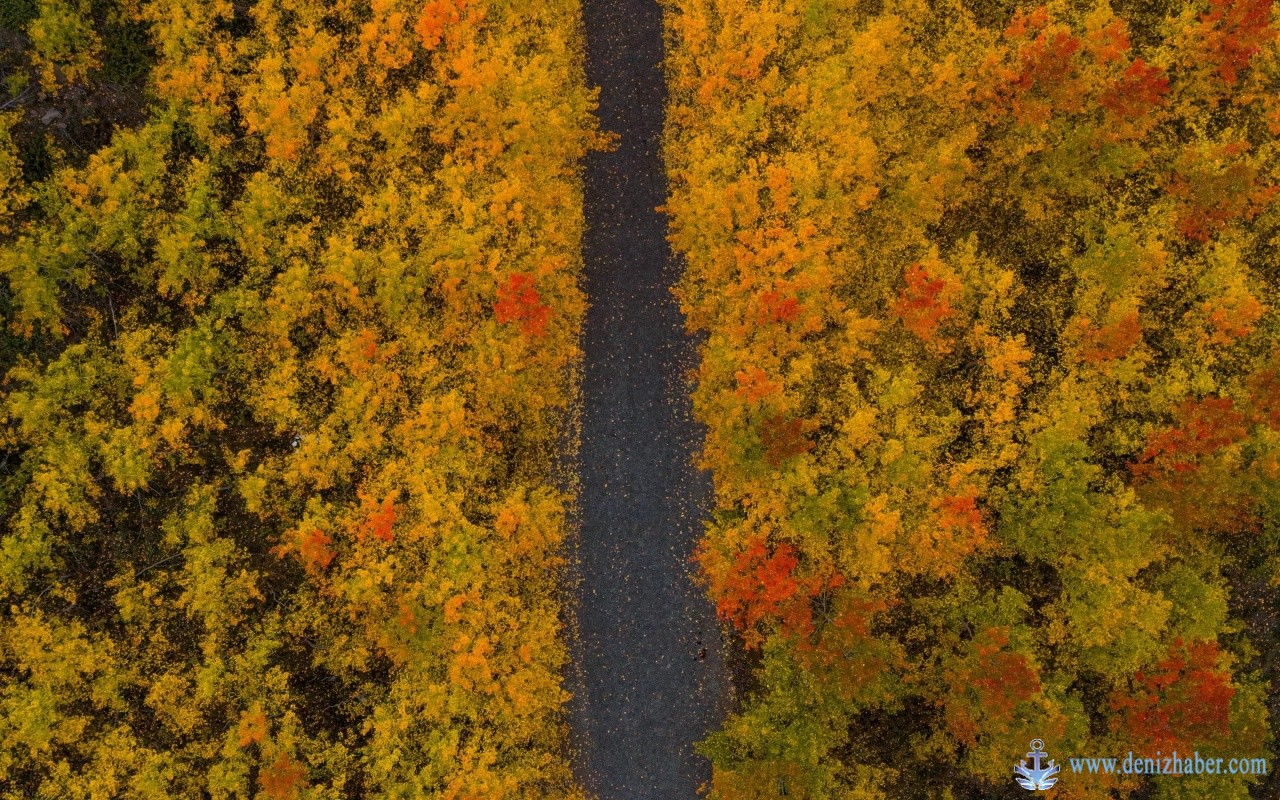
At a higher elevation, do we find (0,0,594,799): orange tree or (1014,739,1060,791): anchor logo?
(0,0,594,799): orange tree

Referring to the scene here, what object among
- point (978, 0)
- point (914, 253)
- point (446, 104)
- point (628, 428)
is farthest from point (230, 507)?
point (978, 0)

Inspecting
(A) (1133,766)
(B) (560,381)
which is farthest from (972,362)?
(B) (560,381)

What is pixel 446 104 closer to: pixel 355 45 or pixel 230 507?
pixel 355 45

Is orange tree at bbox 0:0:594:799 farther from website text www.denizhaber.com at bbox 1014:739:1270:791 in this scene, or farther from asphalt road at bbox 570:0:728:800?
website text www.denizhaber.com at bbox 1014:739:1270:791

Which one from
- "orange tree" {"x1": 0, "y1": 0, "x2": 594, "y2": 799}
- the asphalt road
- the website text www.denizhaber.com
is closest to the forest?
"orange tree" {"x1": 0, "y1": 0, "x2": 594, "y2": 799}

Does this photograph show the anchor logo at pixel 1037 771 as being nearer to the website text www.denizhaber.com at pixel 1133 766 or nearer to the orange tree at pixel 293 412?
the website text www.denizhaber.com at pixel 1133 766

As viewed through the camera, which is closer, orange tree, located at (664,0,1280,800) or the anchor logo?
orange tree, located at (664,0,1280,800)

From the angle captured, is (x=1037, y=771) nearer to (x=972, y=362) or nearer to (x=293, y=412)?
(x=972, y=362)
